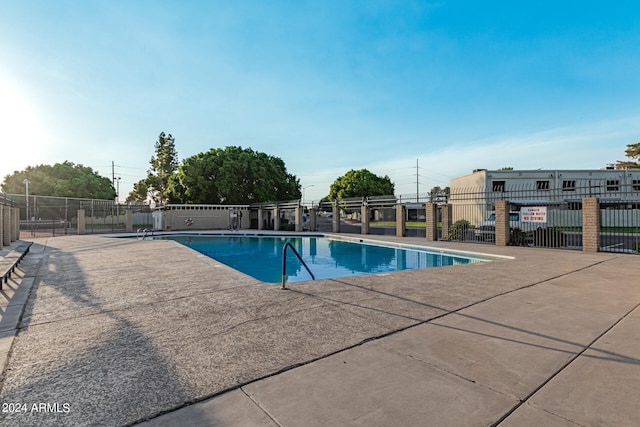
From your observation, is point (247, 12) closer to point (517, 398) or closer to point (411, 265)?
point (411, 265)

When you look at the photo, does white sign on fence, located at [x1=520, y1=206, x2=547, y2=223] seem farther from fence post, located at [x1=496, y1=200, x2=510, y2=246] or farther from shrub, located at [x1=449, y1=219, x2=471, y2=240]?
shrub, located at [x1=449, y1=219, x2=471, y2=240]

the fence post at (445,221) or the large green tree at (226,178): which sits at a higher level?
the large green tree at (226,178)

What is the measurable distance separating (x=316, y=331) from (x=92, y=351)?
237 centimetres

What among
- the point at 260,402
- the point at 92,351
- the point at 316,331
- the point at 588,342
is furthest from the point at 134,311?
the point at 588,342

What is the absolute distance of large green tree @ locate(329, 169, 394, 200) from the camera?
53.2 meters

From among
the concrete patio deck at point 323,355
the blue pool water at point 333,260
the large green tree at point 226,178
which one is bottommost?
the blue pool water at point 333,260

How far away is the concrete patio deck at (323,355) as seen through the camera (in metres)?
2.20

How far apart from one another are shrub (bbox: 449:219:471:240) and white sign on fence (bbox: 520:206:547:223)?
3434mm

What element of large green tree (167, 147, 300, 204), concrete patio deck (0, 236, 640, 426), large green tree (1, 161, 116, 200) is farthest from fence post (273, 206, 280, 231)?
large green tree (1, 161, 116, 200)

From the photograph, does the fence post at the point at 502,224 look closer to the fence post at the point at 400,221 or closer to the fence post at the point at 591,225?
the fence post at the point at 591,225

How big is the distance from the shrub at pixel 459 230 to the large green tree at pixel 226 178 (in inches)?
870

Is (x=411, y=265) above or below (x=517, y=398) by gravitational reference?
below

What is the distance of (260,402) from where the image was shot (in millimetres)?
2311

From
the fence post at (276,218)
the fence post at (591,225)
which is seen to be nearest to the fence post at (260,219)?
the fence post at (276,218)
